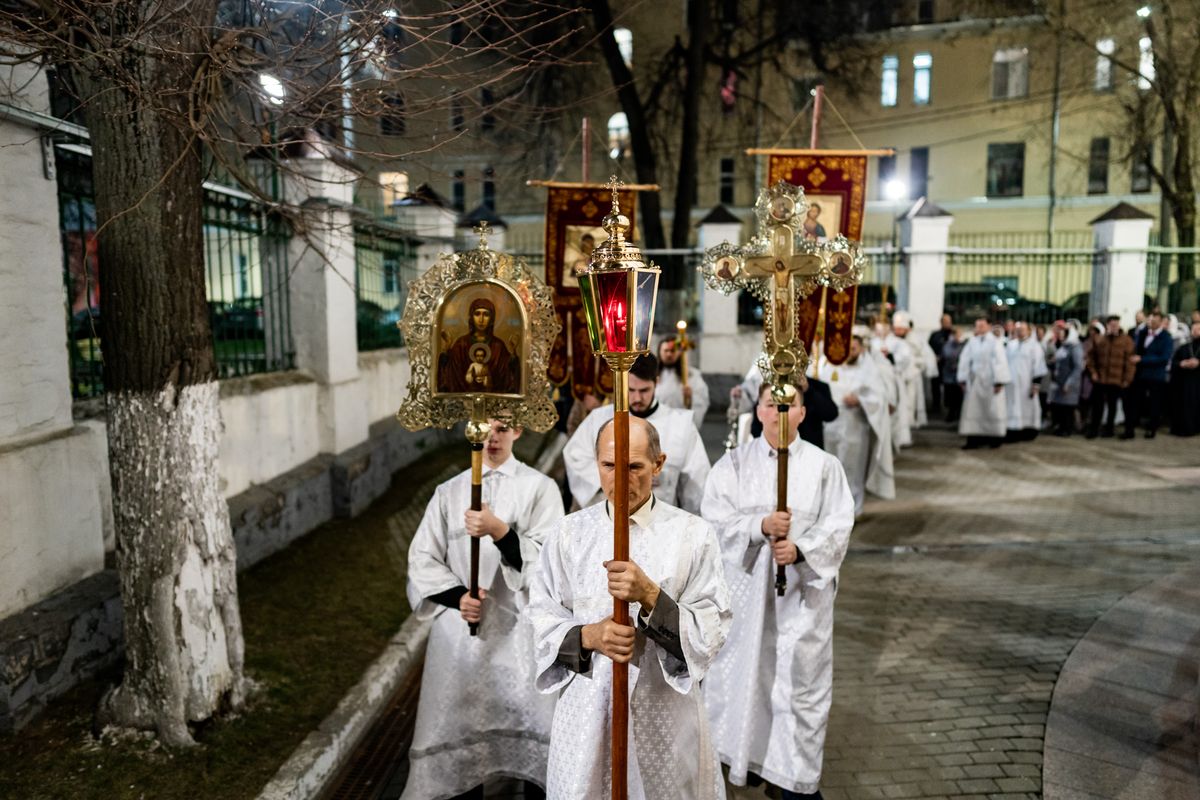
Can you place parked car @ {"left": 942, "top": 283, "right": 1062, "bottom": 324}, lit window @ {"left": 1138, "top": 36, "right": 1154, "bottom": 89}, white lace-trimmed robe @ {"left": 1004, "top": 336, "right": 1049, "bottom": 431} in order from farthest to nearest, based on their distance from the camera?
lit window @ {"left": 1138, "top": 36, "right": 1154, "bottom": 89}
parked car @ {"left": 942, "top": 283, "right": 1062, "bottom": 324}
white lace-trimmed robe @ {"left": 1004, "top": 336, "right": 1049, "bottom": 431}

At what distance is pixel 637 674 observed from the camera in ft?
10.3

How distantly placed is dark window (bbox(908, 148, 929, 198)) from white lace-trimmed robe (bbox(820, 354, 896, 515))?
26786mm

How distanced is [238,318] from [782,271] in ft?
17.4

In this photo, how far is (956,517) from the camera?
9.73 metres

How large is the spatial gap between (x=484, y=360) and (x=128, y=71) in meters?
2.08

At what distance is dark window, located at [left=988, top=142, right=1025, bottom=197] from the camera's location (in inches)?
1303

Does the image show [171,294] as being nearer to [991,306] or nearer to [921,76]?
[991,306]

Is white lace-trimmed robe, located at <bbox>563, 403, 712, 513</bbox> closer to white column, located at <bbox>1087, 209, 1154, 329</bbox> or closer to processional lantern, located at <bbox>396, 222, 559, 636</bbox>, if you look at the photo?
processional lantern, located at <bbox>396, 222, 559, 636</bbox>

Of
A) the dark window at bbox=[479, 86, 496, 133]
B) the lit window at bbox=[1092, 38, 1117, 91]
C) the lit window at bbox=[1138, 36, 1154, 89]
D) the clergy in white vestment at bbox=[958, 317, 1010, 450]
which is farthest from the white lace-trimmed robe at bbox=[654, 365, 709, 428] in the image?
the lit window at bbox=[1092, 38, 1117, 91]

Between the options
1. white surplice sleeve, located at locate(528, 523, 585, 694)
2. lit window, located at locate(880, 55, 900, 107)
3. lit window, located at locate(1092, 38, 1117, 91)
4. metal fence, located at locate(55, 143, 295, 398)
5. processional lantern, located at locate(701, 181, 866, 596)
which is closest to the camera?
white surplice sleeve, located at locate(528, 523, 585, 694)

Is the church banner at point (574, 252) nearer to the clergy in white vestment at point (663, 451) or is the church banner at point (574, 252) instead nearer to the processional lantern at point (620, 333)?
the clergy in white vestment at point (663, 451)

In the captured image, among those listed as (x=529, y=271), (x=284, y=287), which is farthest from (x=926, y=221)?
(x=529, y=271)

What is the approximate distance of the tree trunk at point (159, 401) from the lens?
422cm

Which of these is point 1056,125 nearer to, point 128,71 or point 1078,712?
point 1078,712
